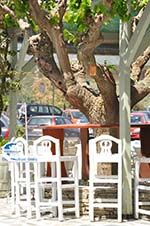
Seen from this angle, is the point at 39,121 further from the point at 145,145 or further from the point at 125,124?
the point at 125,124

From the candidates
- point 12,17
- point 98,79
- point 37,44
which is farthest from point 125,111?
point 12,17

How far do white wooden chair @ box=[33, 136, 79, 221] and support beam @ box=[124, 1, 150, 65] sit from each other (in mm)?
1596

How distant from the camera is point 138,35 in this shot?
23.8ft

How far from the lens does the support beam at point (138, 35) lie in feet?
23.6

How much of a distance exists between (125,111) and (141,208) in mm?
1439

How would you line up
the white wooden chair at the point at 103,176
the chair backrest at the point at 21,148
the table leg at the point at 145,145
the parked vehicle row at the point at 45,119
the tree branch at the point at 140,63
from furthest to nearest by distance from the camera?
the parked vehicle row at the point at 45,119 → the tree branch at the point at 140,63 → the table leg at the point at 145,145 → the chair backrest at the point at 21,148 → the white wooden chair at the point at 103,176

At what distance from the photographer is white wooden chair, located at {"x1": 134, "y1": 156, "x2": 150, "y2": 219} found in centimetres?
751

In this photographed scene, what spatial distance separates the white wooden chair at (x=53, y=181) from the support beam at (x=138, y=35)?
1596 mm

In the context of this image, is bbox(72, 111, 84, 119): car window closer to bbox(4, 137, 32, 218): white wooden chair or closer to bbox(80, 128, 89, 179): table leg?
bbox(80, 128, 89, 179): table leg

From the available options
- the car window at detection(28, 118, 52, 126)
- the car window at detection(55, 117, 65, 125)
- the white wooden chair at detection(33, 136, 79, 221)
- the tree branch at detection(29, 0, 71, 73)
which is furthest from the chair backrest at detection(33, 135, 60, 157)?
the car window at detection(28, 118, 52, 126)

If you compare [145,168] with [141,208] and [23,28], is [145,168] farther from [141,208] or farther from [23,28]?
[23,28]

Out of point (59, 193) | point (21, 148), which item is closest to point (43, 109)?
point (21, 148)

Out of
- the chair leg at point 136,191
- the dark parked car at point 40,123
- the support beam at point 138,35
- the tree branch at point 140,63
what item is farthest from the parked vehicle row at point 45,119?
the support beam at point 138,35

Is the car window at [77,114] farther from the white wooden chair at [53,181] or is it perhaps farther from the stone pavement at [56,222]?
the stone pavement at [56,222]
